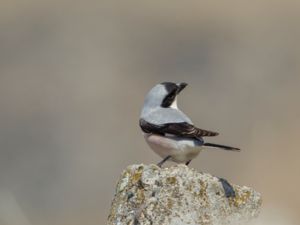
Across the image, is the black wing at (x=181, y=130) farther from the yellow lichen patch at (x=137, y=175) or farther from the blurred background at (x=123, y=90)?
the blurred background at (x=123, y=90)

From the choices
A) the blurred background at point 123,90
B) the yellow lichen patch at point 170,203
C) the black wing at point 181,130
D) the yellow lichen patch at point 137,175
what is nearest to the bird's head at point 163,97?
the black wing at point 181,130

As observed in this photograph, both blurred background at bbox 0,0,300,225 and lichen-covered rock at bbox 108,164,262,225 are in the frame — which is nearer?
lichen-covered rock at bbox 108,164,262,225

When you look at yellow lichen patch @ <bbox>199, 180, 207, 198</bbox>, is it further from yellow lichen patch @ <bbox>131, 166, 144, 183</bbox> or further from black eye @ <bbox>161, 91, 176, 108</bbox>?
black eye @ <bbox>161, 91, 176, 108</bbox>

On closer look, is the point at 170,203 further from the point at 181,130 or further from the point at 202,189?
the point at 181,130

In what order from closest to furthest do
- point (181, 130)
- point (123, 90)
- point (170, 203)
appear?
point (170, 203)
point (181, 130)
point (123, 90)

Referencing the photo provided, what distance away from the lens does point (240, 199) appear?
23.6ft

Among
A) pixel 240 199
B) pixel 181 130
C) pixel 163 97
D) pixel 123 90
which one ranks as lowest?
pixel 123 90

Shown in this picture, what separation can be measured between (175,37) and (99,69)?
3.85 m

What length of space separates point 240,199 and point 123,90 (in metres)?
22.4

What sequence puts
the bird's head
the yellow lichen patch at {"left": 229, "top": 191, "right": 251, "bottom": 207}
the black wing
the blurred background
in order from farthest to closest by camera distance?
the blurred background
the bird's head
the black wing
the yellow lichen patch at {"left": 229, "top": 191, "right": 251, "bottom": 207}

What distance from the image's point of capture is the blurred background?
21.1 m

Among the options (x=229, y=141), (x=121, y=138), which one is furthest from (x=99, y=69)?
(x=229, y=141)

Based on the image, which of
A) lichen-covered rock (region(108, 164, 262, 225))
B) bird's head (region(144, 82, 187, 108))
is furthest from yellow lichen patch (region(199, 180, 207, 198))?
bird's head (region(144, 82, 187, 108))

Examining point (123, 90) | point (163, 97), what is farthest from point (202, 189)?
point (123, 90)
